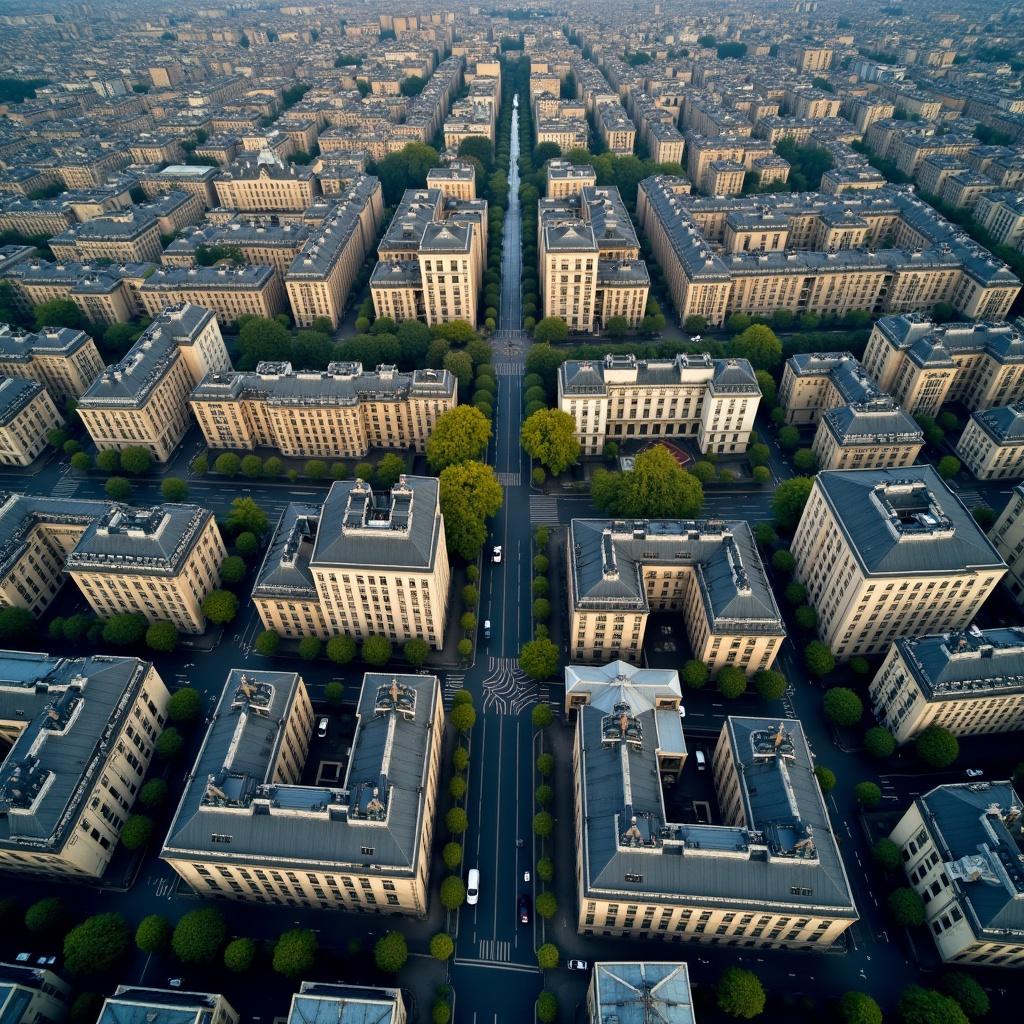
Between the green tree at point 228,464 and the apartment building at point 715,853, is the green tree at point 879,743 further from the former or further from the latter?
the green tree at point 228,464

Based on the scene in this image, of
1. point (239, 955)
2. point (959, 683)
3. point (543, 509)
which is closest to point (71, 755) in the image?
point (239, 955)

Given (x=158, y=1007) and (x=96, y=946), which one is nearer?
(x=158, y=1007)

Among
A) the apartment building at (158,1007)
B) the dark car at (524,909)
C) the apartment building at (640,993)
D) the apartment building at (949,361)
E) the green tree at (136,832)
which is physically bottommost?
the dark car at (524,909)

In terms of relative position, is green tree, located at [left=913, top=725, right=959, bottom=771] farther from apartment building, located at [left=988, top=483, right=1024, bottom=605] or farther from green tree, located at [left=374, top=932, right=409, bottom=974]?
green tree, located at [left=374, top=932, right=409, bottom=974]

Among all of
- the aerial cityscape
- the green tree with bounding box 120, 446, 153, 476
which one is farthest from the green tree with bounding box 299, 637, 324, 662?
the green tree with bounding box 120, 446, 153, 476

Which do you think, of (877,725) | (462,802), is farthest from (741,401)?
(462,802)

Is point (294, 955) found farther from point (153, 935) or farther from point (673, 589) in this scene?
point (673, 589)

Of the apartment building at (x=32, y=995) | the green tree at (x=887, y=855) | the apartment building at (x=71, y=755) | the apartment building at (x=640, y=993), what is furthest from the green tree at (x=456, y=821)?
the green tree at (x=887, y=855)
